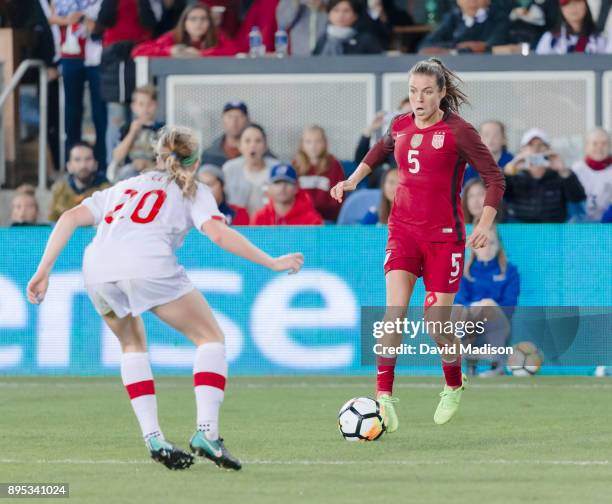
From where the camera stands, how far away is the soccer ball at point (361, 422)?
883 centimetres

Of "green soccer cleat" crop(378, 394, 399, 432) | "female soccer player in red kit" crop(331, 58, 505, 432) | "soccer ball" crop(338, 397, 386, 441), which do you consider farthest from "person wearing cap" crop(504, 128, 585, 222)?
"soccer ball" crop(338, 397, 386, 441)

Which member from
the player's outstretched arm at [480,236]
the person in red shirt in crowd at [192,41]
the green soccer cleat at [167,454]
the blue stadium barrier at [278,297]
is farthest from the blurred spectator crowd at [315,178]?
the green soccer cleat at [167,454]

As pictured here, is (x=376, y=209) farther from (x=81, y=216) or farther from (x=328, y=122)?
(x=81, y=216)

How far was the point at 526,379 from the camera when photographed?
13.0m

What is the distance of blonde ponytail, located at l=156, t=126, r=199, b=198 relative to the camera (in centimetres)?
758

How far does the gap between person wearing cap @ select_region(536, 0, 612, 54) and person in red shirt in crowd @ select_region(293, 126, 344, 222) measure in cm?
258

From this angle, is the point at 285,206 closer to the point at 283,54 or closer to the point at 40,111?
the point at 283,54

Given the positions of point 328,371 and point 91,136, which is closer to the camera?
point 328,371

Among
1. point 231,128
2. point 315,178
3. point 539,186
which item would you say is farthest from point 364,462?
point 231,128

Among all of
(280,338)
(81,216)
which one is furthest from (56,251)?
(280,338)

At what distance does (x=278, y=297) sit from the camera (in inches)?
516

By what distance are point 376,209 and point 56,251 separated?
687 centimetres

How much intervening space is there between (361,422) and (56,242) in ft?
7.34

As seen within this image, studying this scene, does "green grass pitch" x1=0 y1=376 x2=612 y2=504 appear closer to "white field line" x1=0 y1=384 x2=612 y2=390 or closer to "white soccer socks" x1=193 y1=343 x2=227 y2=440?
"white field line" x1=0 y1=384 x2=612 y2=390
